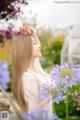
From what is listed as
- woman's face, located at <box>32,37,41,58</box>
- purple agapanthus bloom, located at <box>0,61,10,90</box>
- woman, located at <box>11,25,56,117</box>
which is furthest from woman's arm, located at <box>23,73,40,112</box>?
purple agapanthus bloom, located at <box>0,61,10,90</box>

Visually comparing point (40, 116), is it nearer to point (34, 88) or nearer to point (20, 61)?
point (34, 88)

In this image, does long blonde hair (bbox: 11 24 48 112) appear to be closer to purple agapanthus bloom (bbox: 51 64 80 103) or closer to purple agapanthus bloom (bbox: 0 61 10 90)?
purple agapanthus bloom (bbox: 51 64 80 103)

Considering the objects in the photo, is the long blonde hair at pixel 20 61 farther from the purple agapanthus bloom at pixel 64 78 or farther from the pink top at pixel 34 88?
the purple agapanthus bloom at pixel 64 78

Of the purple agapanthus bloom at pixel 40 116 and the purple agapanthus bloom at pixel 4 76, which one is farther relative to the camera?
the purple agapanthus bloom at pixel 4 76

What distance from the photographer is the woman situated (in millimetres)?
2639

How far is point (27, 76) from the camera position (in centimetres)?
264

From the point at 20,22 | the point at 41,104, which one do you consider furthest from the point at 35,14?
the point at 41,104

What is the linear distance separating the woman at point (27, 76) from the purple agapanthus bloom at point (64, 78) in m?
0.11

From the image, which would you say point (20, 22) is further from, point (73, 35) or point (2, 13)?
point (73, 35)

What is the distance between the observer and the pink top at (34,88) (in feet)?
8.64

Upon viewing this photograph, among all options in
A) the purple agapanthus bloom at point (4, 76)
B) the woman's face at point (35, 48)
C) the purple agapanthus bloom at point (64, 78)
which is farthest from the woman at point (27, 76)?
the purple agapanthus bloom at point (4, 76)

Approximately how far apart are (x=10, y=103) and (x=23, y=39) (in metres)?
0.36

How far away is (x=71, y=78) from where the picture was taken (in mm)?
2490

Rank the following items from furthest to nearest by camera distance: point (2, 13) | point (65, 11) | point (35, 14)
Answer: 1. point (65, 11)
2. point (35, 14)
3. point (2, 13)
